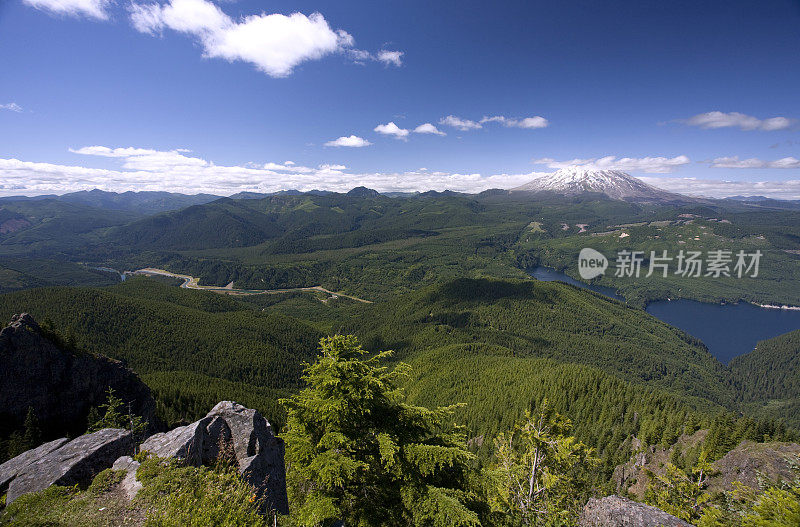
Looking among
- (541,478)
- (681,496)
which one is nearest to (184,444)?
(541,478)

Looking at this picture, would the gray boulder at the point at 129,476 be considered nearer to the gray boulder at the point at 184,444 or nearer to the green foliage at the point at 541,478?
the gray boulder at the point at 184,444

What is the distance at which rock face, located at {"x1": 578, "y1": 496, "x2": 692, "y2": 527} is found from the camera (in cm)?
1077

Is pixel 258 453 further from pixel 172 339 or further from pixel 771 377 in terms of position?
pixel 771 377

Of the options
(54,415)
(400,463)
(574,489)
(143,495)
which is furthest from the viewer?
(54,415)

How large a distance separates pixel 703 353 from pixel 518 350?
123124 mm

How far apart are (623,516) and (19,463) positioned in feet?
82.7

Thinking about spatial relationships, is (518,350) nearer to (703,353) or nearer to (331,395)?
(703,353)

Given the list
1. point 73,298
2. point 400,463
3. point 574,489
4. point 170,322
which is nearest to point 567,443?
point 574,489

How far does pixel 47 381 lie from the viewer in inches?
1281

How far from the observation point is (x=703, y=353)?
187 meters

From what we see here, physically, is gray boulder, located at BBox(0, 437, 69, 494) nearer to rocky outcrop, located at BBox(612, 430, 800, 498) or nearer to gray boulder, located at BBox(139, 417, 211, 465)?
gray boulder, located at BBox(139, 417, 211, 465)

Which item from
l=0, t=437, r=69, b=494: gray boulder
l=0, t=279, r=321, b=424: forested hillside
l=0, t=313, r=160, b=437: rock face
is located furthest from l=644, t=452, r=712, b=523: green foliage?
l=0, t=279, r=321, b=424: forested hillside

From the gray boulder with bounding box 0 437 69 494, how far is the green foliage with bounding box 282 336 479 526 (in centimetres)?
1054

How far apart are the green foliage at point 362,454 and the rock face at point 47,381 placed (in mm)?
32298
